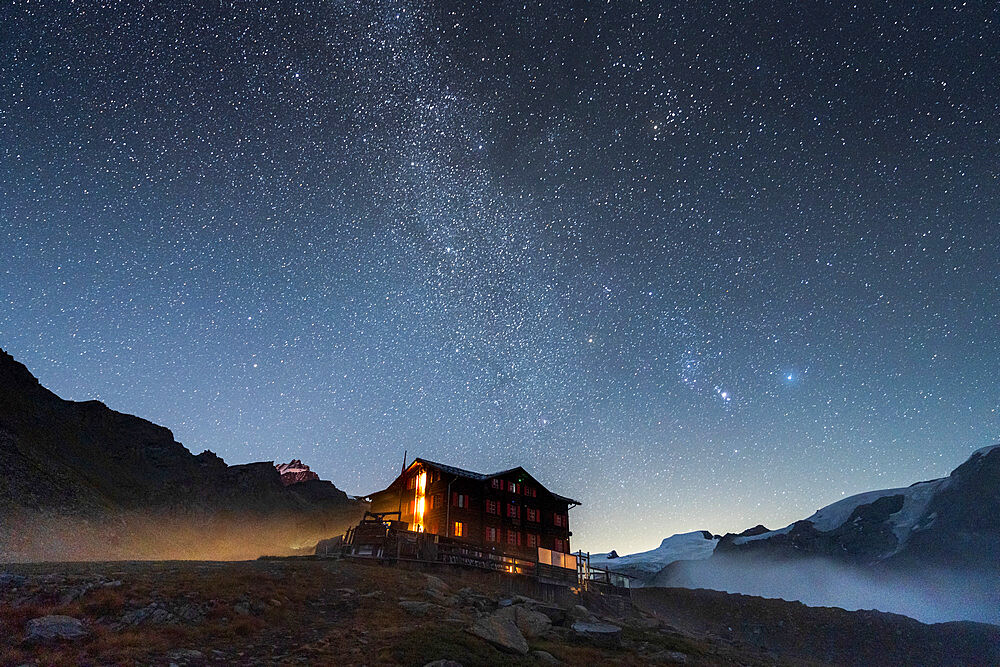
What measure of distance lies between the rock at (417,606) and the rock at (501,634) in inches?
87.2

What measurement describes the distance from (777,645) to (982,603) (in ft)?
507

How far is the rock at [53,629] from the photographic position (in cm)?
1364

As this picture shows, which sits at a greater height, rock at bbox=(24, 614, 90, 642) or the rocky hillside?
the rocky hillside

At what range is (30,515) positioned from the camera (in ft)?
219

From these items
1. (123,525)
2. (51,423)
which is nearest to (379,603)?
(123,525)

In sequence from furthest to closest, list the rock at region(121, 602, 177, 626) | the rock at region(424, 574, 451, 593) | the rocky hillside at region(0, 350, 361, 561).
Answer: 1. the rocky hillside at region(0, 350, 361, 561)
2. the rock at region(424, 574, 451, 593)
3. the rock at region(121, 602, 177, 626)

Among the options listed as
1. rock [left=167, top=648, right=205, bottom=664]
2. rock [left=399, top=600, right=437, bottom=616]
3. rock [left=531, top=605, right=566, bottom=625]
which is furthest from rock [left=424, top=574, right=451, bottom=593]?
rock [left=167, top=648, right=205, bottom=664]

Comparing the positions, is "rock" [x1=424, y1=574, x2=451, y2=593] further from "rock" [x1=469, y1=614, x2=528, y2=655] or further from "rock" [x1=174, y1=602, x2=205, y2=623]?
"rock" [x1=174, y1=602, x2=205, y2=623]

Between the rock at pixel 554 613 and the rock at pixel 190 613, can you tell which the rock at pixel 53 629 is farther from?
the rock at pixel 554 613

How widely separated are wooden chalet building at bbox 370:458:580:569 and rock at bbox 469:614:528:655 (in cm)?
2393

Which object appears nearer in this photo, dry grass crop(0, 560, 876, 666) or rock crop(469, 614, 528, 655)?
dry grass crop(0, 560, 876, 666)

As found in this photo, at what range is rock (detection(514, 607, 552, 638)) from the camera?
20375 mm

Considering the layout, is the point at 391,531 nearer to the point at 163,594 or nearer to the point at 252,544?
the point at 163,594

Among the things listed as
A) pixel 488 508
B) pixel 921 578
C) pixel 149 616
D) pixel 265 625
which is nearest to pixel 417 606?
pixel 265 625
